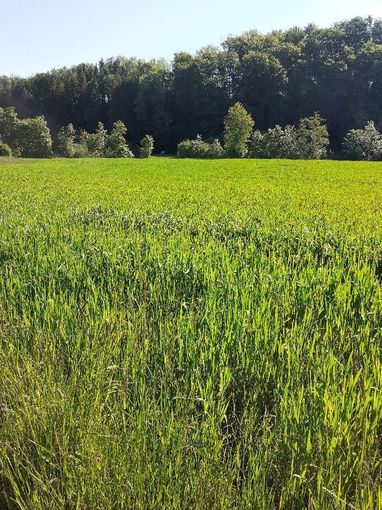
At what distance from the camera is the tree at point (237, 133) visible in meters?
58.6

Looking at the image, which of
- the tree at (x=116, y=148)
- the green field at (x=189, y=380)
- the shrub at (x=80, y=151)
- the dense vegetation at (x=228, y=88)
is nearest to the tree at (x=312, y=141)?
the dense vegetation at (x=228, y=88)

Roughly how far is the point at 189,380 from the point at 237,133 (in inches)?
2309

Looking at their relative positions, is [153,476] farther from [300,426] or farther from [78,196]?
[78,196]

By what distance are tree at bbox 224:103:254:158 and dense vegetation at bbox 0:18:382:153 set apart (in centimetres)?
1504

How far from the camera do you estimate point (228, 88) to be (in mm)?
86188

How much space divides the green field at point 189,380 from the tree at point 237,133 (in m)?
53.3

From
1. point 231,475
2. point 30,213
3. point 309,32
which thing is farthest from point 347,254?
point 309,32

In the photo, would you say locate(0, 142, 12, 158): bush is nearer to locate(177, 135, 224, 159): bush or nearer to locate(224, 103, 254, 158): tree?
locate(177, 135, 224, 159): bush

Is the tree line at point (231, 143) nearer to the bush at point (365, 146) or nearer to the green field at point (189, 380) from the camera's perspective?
the bush at point (365, 146)

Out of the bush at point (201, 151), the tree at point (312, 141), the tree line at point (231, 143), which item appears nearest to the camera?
the tree at point (312, 141)

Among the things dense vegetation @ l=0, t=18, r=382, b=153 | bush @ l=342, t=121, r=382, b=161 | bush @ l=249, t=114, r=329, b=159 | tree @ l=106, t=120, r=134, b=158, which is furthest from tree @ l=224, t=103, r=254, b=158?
dense vegetation @ l=0, t=18, r=382, b=153

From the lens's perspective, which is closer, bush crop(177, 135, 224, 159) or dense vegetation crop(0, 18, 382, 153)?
bush crop(177, 135, 224, 159)

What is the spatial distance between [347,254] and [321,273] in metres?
1.64

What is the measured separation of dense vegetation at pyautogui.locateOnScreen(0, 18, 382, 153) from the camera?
7725cm
